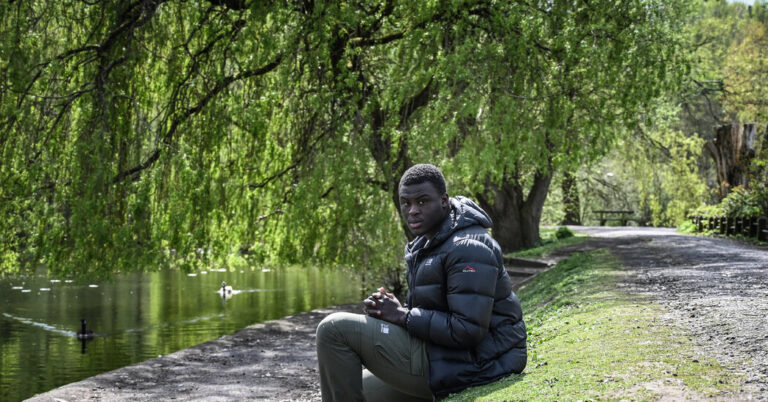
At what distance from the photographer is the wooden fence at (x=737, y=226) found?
18000 millimetres

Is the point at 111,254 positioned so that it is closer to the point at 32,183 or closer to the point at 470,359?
the point at 32,183

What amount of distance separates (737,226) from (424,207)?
18064mm

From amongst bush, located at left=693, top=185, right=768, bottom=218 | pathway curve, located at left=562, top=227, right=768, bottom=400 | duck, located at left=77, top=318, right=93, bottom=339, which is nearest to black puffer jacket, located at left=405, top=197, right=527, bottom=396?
pathway curve, located at left=562, top=227, right=768, bottom=400

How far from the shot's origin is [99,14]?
11844 millimetres

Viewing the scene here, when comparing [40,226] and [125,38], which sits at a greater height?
[125,38]

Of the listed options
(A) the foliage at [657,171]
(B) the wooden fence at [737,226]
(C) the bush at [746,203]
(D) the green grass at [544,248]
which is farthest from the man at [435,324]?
(C) the bush at [746,203]

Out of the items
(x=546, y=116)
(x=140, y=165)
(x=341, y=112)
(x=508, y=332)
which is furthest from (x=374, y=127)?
(x=508, y=332)

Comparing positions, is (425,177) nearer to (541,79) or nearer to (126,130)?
(126,130)

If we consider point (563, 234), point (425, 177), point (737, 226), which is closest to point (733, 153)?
point (737, 226)

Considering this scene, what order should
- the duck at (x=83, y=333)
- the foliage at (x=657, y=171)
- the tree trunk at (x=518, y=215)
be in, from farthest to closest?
the foliage at (x=657, y=171) < the tree trunk at (x=518, y=215) < the duck at (x=83, y=333)

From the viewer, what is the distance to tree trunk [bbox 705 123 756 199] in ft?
76.3

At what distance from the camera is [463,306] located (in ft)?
13.2

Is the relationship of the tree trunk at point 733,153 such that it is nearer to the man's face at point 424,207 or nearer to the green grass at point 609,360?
the green grass at point 609,360

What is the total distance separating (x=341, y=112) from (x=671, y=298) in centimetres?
660
